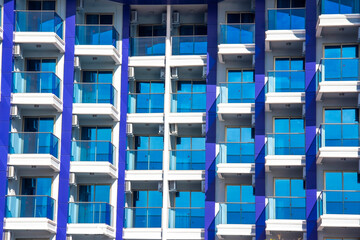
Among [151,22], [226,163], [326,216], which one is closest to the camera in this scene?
[326,216]

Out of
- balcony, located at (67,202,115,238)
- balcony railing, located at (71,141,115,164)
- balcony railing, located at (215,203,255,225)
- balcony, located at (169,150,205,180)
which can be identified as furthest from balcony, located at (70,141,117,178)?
balcony railing, located at (215,203,255,225)

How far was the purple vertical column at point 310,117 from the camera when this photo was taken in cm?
5188

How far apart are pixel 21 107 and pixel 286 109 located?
1206 cm

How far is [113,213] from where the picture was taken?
54.1m

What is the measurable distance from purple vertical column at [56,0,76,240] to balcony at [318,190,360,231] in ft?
37.4

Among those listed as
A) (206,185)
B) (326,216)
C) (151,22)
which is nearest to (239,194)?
(206,185)

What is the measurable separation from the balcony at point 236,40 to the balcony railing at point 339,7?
3897mm

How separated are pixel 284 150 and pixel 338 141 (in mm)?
2683

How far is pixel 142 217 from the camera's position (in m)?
54.2

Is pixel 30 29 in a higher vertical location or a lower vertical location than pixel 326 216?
higher

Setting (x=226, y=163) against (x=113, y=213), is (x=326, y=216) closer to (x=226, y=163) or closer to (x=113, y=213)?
(x=226, y=163)

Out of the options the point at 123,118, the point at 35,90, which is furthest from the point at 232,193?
the point at 35,90

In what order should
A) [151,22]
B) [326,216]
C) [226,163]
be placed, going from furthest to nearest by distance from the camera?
1. [151,22]
2. [226,163]
3. [326,216]

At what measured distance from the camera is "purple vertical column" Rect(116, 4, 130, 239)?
178 ft
